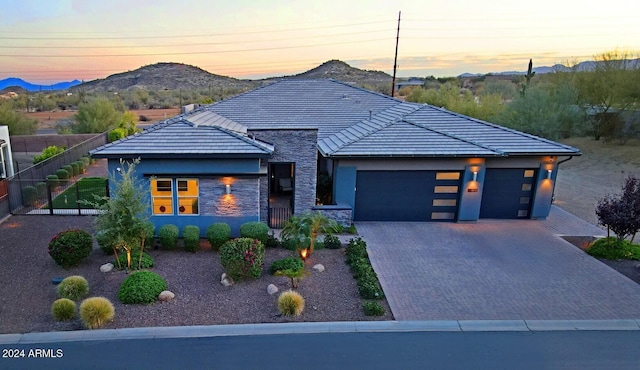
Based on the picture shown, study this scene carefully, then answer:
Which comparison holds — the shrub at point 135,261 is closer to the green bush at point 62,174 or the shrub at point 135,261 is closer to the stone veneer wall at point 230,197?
the stone veneer wall at point 230,197

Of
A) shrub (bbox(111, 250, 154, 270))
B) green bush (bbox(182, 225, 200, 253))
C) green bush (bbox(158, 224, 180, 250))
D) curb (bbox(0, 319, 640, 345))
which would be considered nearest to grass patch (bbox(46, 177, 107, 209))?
green bush (bbox(158, 224, 180, 250))

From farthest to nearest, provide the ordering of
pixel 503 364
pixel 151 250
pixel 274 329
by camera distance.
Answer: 1. pixel 151 250
2. pixel 274 329
3. pixel 503 364

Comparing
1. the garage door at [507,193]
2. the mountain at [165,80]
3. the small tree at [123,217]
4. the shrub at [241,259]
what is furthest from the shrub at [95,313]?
the mountain at [165,80]

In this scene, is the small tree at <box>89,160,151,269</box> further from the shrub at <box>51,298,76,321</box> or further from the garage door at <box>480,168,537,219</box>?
the garage door at <box>480,168,537,219</box>

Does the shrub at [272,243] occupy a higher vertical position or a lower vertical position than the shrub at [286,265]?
lower

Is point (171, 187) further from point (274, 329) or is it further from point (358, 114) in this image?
A: point (358, 114)

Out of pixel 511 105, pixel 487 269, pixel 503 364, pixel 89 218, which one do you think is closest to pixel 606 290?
pixel 487 269

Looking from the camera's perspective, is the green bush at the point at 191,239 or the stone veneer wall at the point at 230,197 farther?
the stone veneer wall at the point at 230,197

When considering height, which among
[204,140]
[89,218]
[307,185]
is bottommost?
[89,218]

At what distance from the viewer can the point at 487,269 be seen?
11.6 metres

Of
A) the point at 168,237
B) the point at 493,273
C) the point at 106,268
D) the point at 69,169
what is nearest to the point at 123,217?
the point at 106,268

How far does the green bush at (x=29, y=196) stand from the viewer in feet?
52.2

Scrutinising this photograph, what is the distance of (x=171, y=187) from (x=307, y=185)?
446cm

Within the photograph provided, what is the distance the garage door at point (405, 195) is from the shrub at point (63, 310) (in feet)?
30.8
